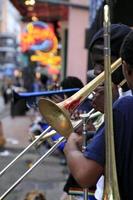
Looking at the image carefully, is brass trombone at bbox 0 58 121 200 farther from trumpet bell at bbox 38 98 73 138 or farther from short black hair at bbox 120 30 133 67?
short black hair at bbox 120 30 133 67

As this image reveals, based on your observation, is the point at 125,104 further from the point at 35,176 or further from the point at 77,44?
the point at 77,44

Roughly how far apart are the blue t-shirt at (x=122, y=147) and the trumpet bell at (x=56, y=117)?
0.21 metres

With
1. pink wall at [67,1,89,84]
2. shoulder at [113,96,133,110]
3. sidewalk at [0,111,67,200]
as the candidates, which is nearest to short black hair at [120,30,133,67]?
shoulder at [113,96,133,110]

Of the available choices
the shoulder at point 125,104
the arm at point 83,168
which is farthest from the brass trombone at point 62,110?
the shoulder at point 125,104

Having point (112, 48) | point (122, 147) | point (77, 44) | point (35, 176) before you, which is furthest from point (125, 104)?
point (77, 44)

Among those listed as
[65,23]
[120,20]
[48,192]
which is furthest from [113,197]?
[65,23]

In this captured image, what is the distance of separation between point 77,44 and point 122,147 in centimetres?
1126

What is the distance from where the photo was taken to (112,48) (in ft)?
8.67

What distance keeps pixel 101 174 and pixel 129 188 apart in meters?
0.12

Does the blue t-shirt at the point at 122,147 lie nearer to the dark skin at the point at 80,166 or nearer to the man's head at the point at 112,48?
the dark skin at the point at 80,166

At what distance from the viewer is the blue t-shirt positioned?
2076 millimetres

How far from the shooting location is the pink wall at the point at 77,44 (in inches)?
524

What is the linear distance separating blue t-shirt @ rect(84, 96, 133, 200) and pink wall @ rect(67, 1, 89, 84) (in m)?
11.1

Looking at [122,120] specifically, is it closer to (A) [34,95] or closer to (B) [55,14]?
(A) [34,95]
